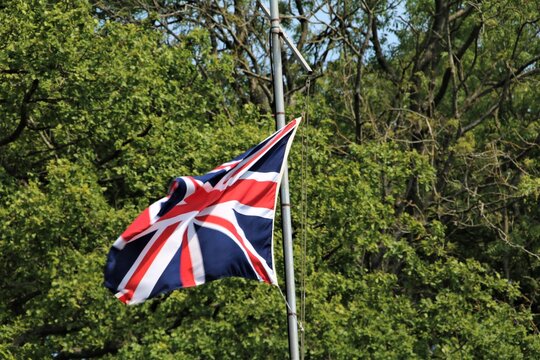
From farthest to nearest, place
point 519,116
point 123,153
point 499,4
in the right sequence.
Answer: point 519,116, point 499,4, point 123,153

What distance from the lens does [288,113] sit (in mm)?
21578

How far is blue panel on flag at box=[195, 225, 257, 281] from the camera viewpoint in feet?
34.6

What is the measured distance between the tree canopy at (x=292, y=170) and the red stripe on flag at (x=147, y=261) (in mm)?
3918

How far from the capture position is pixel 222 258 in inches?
416

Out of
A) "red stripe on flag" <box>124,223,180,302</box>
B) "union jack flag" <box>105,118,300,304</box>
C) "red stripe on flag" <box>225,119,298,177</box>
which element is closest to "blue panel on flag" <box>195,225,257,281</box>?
"union jack flag" <box>105,118,300,304</box>

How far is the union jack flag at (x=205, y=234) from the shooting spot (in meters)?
10.5

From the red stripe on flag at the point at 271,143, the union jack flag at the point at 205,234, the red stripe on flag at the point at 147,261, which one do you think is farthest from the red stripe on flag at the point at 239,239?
the red stripe on flag at the point at 271,143

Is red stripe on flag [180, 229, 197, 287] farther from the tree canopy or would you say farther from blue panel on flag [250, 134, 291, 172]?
the tree canopy

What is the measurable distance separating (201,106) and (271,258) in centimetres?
990

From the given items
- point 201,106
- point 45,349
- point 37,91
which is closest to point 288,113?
point 201,106

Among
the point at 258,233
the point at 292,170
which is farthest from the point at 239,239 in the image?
the point at 292,170

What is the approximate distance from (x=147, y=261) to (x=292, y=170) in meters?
9.61

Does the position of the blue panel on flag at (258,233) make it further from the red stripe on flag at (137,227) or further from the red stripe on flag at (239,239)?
the red stripe on flag at (137,227)

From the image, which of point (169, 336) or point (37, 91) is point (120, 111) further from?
point (169, 336)
